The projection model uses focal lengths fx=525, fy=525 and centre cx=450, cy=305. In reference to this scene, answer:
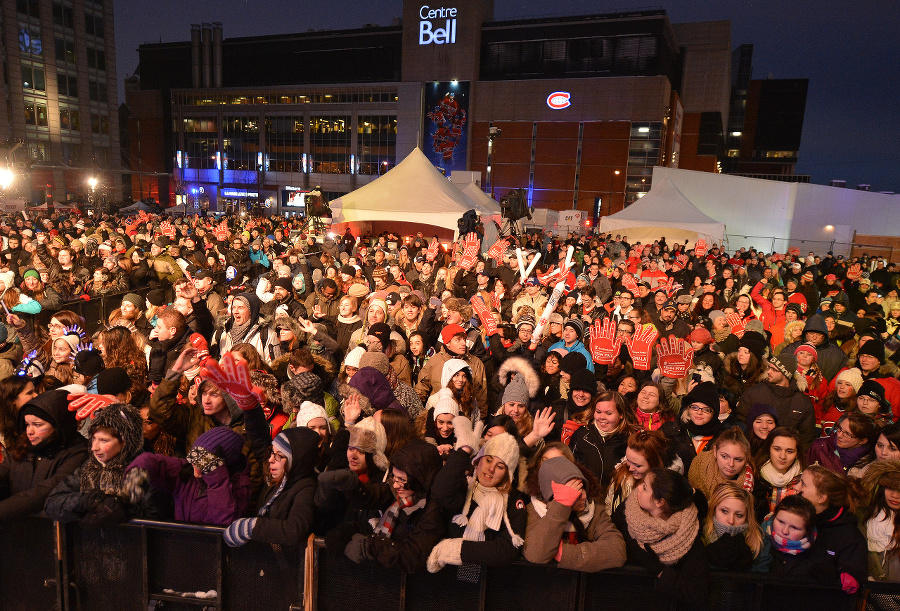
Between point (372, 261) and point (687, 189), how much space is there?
1957cm

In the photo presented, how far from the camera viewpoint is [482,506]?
285cm

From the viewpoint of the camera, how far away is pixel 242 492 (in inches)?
123

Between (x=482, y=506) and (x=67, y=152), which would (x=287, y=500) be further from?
(x=67, y=152)

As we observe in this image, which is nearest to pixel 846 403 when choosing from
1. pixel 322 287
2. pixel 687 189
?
pixel 322 287

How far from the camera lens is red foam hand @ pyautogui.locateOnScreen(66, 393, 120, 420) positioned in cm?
330

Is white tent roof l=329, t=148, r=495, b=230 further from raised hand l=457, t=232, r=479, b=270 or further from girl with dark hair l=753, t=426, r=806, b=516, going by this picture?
girl with dark hair l=753, t=426, r=806, b=516

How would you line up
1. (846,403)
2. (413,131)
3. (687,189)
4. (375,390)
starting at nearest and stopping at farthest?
(375,390), (846,403), (687,189), (413,131)

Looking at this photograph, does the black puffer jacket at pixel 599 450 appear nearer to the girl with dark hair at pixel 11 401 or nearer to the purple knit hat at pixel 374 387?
the purple knit hat at pixel 374 387

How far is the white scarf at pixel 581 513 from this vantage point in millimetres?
2852

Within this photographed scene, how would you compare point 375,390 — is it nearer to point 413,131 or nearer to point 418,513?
point 418,513

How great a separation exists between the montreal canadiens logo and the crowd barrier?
48128mm

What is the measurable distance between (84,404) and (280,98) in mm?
60673

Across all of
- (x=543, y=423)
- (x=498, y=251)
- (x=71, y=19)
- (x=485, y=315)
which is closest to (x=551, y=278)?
(x=485, y=315)

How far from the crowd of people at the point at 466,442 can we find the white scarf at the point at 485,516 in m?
0.01
